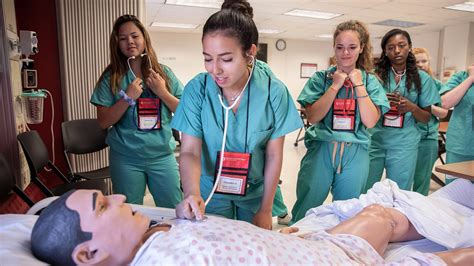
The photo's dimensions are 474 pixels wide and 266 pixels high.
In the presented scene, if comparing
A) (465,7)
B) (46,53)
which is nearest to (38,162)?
(46,53)

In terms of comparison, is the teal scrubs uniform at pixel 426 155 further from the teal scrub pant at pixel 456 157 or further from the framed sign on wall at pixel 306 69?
the framed sign on wall at pixel 306 69

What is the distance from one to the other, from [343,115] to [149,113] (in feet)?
3.54

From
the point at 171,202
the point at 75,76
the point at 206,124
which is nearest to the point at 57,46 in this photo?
the point at 75,76

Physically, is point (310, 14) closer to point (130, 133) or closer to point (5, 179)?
A: point (130, 133)

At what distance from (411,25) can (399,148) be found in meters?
6.41

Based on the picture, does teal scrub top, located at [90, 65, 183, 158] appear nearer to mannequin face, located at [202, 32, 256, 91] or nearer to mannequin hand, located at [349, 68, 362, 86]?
mannequin face, located at [202, 32, 256, 91]

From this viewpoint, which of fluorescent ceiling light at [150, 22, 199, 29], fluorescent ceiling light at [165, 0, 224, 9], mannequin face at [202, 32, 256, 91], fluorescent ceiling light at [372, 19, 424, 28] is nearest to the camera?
mannequin face at [202, 32, 256, 91]

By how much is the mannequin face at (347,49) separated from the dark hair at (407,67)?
568 mm

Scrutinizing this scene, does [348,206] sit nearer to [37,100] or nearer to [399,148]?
[399,148]

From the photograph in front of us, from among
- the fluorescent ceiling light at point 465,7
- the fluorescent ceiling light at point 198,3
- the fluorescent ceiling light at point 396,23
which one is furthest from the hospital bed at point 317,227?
the fluorescent ceiling light at point 396,23

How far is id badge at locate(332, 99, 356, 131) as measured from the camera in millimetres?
1812

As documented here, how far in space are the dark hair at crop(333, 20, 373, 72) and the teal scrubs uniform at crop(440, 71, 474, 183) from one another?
950 mm

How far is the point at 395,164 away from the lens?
88.2 inches

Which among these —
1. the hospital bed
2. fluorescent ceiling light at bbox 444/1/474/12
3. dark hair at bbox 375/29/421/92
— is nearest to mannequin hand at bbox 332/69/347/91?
the hospital bed
